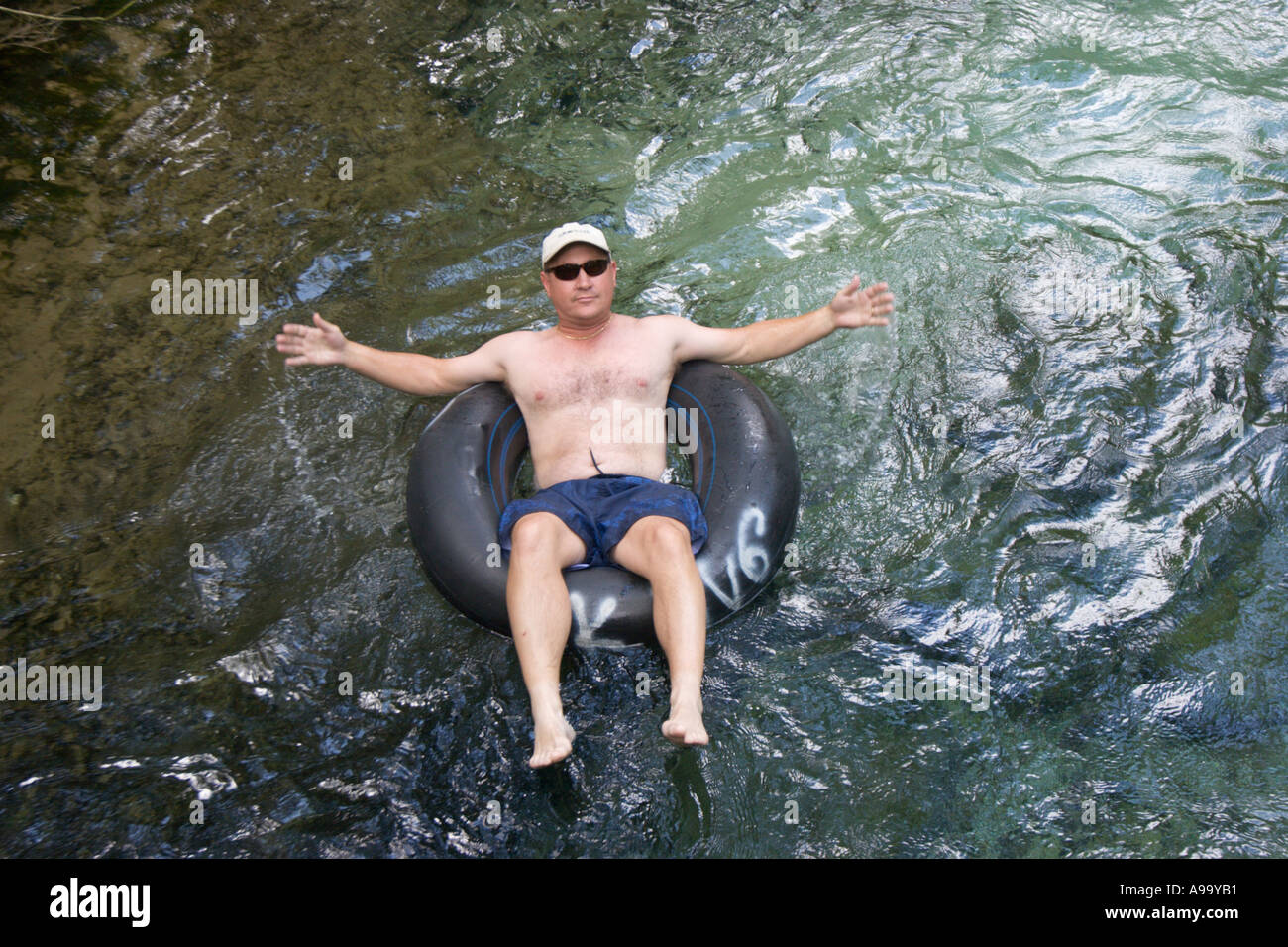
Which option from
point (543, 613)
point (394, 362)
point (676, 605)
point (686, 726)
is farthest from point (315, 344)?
point (686, 726)

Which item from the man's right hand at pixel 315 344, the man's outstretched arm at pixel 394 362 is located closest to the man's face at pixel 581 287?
the man's outstretched arm at pixel 394 362

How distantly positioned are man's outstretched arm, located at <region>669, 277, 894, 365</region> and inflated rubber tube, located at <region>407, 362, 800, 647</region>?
95 millimetres

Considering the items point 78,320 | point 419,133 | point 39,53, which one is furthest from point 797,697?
point 39,53

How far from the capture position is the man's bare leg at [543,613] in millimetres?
2965

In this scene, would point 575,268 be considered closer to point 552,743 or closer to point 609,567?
point 609,567

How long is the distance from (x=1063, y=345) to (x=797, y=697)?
235 centimetres

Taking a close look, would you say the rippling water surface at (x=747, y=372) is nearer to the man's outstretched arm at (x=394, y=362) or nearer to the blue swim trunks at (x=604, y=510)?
the blue swim trunks at (x=604, y=510)

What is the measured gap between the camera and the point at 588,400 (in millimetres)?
3801

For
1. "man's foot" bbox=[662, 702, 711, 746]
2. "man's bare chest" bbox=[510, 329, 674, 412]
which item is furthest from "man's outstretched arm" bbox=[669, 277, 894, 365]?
"man's foot" bbox=[662, 702, 711, 746]

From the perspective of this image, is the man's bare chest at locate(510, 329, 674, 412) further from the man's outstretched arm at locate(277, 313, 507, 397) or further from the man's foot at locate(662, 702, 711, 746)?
the man's foot at locate(662, 702, 711, 746)

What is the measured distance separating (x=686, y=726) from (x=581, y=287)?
1661 millimetres

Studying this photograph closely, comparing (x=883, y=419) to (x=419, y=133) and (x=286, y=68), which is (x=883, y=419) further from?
(x=286, y=68)

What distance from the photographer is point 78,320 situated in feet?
16.7

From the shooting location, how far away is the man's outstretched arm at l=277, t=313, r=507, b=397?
11.9ft
